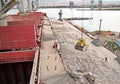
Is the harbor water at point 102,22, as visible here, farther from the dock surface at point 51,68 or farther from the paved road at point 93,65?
the dock surface at point 51,68

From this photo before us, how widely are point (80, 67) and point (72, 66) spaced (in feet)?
2.39

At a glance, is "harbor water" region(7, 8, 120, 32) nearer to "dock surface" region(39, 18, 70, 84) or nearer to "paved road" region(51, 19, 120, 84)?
"paved road" region(51, 19, 120, 84)

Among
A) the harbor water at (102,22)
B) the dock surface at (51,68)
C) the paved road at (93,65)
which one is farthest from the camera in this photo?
the harbor water at (102,22)

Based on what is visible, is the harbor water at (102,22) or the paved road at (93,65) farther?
the harbor water at (102,22)

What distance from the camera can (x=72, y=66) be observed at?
16609mm

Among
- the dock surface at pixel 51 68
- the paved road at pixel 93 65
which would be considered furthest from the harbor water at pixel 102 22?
the dock surface at pixel 51 68

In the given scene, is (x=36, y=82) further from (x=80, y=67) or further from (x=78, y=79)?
(x=80, y=67)

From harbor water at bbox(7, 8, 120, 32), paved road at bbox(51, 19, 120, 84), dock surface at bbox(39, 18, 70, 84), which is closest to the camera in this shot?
dock surface at bbox(39, 18, 70, 84)

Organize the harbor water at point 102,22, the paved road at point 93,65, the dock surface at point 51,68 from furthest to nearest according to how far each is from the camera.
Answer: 1. the harbor water at point 102,22
2. the paved road at point 93,65
3. the dock surface at point 51,68

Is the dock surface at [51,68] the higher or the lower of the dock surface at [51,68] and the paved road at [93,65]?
the higher

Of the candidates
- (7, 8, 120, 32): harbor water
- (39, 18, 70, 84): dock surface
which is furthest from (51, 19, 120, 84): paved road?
(7, 8, 120, 32): harbor water

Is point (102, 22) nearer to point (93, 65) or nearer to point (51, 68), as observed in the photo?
point (93, 65)

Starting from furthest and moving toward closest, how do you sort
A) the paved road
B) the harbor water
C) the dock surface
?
the harbor water → the paved road → the dock surface

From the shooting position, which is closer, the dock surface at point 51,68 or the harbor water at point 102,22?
the dock surface at point 51,68
